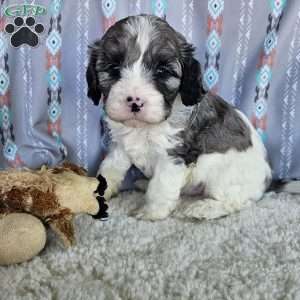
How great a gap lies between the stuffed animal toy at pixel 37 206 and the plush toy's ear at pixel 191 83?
64 centimetres

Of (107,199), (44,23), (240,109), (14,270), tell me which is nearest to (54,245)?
(14,270)

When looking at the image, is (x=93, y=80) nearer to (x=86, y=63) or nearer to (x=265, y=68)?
(x=86, y=63)

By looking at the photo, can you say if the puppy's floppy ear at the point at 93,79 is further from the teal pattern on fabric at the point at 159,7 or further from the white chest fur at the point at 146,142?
the teal pattern on fabric at the point at 159,7

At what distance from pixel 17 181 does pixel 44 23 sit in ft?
3.57

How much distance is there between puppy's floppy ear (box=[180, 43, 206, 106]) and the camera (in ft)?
9.05

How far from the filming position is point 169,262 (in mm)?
2525

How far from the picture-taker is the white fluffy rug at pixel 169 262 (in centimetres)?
229

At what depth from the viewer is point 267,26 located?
3357 millimetres

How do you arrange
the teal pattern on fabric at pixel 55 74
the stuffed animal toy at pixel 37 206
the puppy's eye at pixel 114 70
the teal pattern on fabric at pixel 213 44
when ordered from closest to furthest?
the stuffed animal toy at pixel 37 206 → the puppy's eye at pixel 114 70 → the teal pattern on fabric at pixel 55 74 → the teal pattern on fabric at pixel 213 44

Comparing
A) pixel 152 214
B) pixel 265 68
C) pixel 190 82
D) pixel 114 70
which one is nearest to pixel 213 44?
pixel 265 68

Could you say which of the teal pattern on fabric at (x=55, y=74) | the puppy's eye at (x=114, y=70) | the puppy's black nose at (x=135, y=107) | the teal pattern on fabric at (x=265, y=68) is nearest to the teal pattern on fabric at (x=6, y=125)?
the teal pattern on fabric at (x=55, y=74)

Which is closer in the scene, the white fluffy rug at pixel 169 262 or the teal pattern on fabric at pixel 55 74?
the white fluffy rug at pixel 169 262

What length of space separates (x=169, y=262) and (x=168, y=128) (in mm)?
793

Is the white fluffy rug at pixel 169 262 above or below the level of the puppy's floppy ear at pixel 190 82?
below
